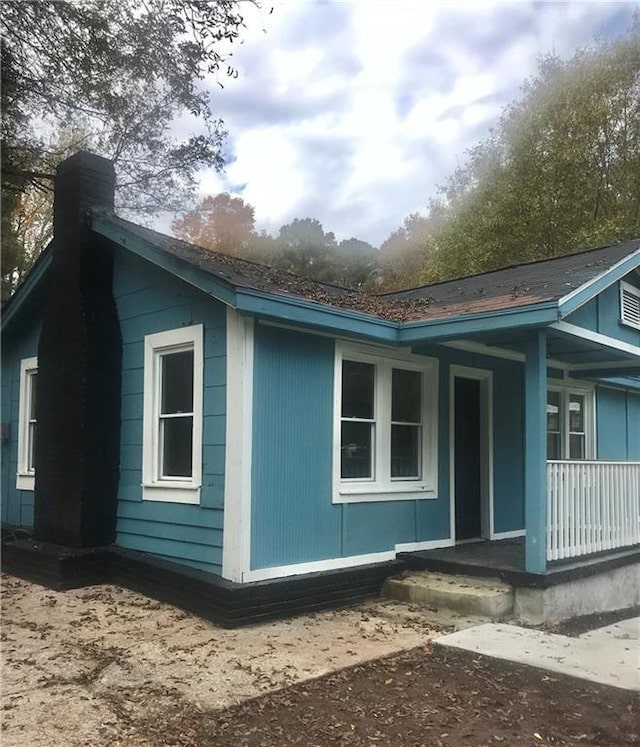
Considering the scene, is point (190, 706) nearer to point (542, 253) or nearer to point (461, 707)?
point (461, 707)

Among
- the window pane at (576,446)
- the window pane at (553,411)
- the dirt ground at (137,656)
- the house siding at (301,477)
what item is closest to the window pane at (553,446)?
the window pane at (553,411)

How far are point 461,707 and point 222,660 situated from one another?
5.45 feet

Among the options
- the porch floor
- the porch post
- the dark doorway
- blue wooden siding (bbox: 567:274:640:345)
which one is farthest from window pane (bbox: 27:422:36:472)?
blue wooden siding (bbox: 567:274:640:345)

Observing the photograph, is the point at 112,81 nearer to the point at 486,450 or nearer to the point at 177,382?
the point at 177,382

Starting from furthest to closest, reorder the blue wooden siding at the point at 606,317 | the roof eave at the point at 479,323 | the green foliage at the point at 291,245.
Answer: the green foliage at the point at 291,245, the blue wooden siding at the point at 606,317, the roof eave at the point at 479,323

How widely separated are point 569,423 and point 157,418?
244 inches

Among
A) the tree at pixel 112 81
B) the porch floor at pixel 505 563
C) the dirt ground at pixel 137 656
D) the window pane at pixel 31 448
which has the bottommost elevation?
the dirt ground at pixel 137 656

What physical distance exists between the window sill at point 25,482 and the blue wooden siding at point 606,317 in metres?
6.87

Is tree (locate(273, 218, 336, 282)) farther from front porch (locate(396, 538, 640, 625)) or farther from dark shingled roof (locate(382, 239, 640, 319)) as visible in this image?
front porch (locate(396, 538, 640, 625))

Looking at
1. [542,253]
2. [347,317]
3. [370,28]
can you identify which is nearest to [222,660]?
[347,317]

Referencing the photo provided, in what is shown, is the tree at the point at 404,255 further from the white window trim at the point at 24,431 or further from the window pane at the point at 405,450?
the window pane at the point at 405,450

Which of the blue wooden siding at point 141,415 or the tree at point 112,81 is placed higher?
the tree at point 112,81

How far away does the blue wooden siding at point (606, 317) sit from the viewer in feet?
22.6

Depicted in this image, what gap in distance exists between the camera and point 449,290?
8.99 m
